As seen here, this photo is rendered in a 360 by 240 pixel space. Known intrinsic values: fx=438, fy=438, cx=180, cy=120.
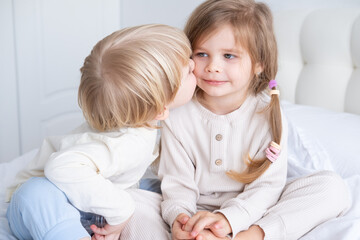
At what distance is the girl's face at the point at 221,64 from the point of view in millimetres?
1142

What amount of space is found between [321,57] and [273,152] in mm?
863

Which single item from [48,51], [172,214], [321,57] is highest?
[321,57]

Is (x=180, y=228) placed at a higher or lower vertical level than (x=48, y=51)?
higher

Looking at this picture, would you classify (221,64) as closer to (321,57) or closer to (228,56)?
(228,56)

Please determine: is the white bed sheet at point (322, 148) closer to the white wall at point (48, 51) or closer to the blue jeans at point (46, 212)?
the blue jeans at point (46, 212)

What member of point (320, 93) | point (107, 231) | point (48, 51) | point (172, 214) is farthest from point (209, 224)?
point (48, 51)

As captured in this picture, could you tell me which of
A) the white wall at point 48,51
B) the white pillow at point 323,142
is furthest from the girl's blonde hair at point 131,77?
the white wall at point 48,51

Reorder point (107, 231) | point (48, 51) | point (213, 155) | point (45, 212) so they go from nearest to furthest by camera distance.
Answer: point (45, 212) < point (107, 231) < point (213, 155) < point (48, 51)

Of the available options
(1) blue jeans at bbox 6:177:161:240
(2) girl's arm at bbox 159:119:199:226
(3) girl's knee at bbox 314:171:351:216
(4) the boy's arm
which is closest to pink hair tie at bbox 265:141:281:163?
(3) girl's knee at bbox 314:171:351:216

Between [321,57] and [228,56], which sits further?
[321,57]

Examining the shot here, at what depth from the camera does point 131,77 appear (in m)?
1.00

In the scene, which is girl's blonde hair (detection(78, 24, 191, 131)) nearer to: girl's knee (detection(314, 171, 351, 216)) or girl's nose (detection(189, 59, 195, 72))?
girl's nose (detection(189, 59, 195, 72))

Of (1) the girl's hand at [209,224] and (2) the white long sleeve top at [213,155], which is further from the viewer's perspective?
(2) the white long sleeve top at [213,155]

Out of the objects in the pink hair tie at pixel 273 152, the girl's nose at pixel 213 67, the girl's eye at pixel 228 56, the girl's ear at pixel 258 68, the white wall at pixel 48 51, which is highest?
the girl's eye at pixel 228 56
